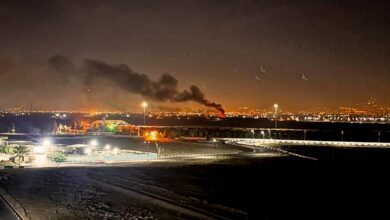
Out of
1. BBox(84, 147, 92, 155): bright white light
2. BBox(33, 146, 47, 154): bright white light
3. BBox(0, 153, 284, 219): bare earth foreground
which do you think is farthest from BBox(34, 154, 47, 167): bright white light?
BBox(84, 147, 92, 155): bright white light

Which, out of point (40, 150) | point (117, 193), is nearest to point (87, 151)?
point (40, 150)

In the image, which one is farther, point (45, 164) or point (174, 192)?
point (45, 164)

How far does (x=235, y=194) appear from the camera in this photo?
20844 millimetres

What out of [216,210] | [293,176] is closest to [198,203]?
[216,210]

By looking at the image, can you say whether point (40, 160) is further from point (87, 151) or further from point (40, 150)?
point (87, 151)

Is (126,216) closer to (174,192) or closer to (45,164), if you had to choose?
(174,192)

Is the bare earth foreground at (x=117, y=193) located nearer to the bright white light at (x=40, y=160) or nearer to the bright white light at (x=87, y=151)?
the bright white light at (x=40, y=160)

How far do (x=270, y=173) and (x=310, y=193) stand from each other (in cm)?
620

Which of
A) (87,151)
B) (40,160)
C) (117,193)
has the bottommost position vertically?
(117,193)

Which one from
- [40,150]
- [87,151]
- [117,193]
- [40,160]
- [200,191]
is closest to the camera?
[117,193]

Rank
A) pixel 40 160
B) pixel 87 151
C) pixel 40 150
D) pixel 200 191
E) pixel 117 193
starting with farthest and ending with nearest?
pixel 87 151 < pixel 40 150 < pixel 40 160 < pixel 200 191 < pixel 117 193

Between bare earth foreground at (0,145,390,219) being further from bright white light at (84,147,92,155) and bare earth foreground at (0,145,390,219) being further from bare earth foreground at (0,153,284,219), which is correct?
bright white light at (84,147,92,155)

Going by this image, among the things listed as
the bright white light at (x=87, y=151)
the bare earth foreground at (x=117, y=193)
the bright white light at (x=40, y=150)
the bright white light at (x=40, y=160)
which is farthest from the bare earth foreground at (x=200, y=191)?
the bright white light at (x=40, y=150)

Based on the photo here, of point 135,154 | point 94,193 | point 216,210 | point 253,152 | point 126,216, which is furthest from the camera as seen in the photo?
point 253,152
